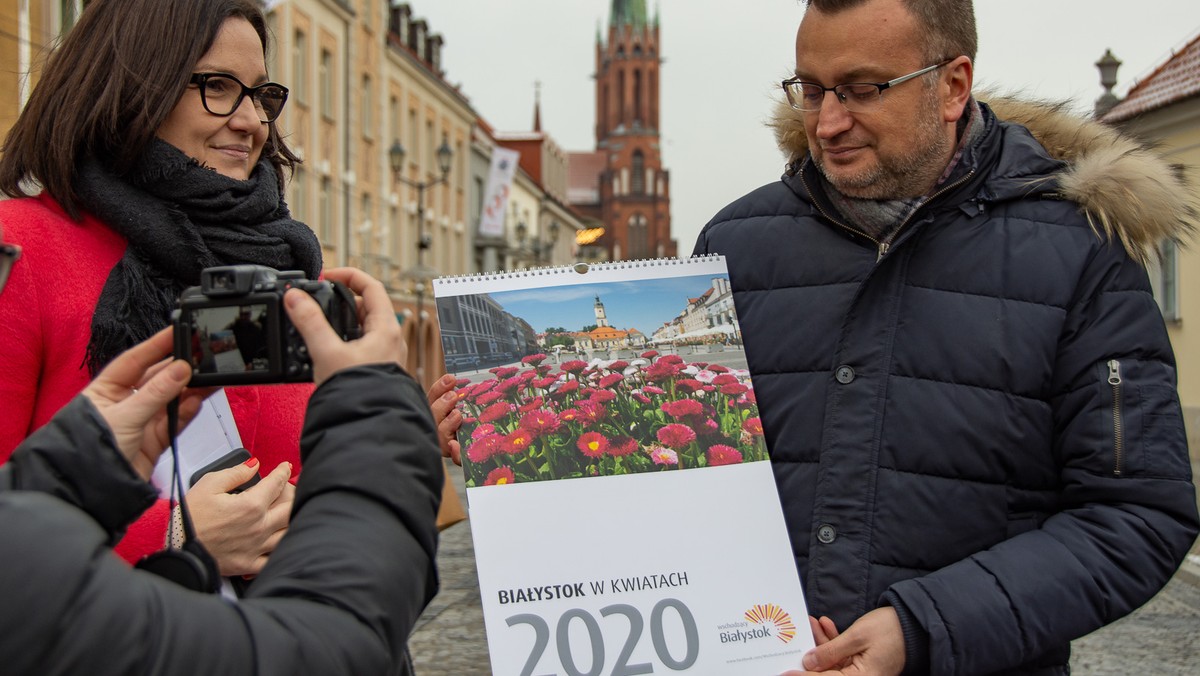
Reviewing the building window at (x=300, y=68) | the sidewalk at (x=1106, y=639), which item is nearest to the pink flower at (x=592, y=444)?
the sidewalk at (x=1106, y=639)

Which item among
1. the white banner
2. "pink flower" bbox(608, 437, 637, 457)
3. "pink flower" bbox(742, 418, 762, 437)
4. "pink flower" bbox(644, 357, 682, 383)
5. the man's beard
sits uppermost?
the white banner

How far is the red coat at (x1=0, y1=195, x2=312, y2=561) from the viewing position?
81.0 inches

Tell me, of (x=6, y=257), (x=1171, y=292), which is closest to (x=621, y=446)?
(x=6, y=257)

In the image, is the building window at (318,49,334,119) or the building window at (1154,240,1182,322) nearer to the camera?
the building window at (1154,240,1182,322)

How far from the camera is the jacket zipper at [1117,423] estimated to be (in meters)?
2.06

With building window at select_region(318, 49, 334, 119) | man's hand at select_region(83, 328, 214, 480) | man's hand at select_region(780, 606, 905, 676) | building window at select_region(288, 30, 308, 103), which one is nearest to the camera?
man's hand at select_region(83, 328, 214, 480)

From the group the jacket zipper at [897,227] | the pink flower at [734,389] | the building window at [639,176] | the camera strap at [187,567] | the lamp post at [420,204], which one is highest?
the building window at [639,176]

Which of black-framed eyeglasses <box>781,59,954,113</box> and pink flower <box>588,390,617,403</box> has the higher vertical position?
black-framed eyeglasses <box>781,59,954,113</box>

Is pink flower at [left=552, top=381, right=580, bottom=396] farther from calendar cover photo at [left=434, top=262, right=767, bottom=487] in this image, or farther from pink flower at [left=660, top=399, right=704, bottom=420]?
pink flower at [left=660, top=399, right=704, bottom=420]

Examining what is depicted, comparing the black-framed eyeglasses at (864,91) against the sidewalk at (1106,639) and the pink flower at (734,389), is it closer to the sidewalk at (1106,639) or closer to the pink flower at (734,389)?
the pink flower at (734,389)

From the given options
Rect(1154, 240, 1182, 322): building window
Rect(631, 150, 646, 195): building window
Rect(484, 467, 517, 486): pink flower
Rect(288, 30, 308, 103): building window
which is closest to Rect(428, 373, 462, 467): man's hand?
Rect(484, 467, 517, 486): pink flower

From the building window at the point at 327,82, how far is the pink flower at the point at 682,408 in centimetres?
2824

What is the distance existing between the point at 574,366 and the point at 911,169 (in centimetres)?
72

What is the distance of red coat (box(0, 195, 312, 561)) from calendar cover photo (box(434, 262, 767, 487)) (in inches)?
23.3
